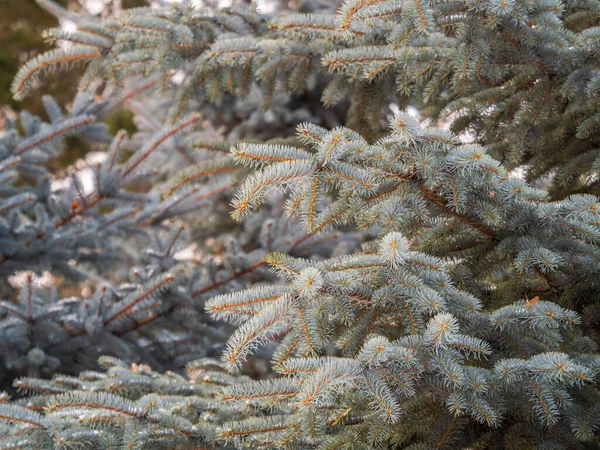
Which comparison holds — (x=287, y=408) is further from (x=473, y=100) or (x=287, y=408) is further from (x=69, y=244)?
(x=69, y=244)

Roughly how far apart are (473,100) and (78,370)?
216cm

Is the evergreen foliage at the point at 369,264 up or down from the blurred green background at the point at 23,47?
up

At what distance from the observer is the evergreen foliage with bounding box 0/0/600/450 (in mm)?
1423

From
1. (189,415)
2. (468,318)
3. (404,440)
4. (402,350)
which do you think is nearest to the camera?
(402,350)

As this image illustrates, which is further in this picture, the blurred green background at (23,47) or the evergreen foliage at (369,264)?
the blurred green background at (23,47)

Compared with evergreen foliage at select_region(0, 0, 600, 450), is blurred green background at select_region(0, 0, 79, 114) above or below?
below

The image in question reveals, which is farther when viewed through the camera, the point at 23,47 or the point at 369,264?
the point at 23,47

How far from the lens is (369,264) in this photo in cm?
147

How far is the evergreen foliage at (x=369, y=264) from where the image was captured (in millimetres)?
1423

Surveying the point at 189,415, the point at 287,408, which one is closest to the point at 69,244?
the point at 189,415

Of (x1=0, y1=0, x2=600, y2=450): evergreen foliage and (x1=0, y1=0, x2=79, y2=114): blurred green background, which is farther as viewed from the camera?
(x1=0, y1=0, x2=79, y2=114): blurred green background

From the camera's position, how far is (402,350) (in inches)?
51.9

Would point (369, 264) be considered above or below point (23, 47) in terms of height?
above

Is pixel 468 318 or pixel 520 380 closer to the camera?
pixel 520 380
